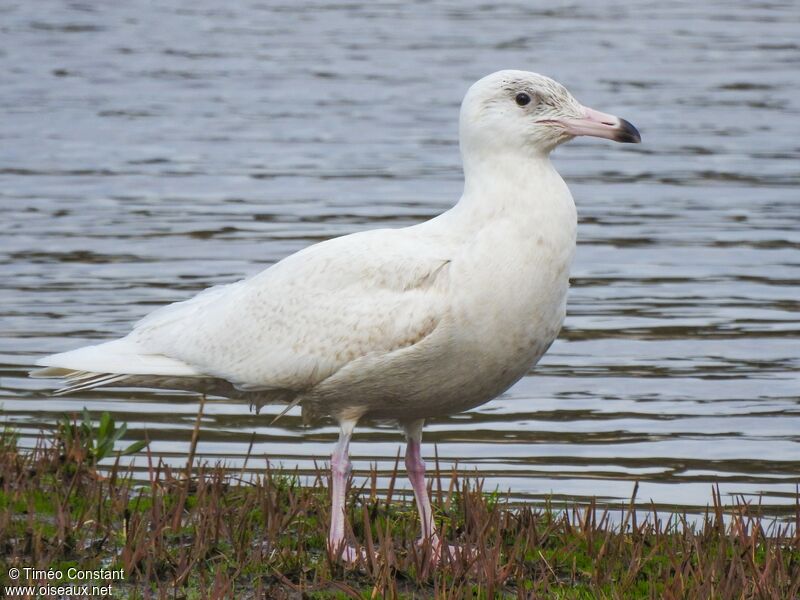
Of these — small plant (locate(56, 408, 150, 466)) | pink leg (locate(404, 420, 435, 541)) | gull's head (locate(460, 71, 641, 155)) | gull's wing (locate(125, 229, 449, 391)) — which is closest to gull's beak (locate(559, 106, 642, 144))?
gull's head (locate(460, 71, 641, 155))

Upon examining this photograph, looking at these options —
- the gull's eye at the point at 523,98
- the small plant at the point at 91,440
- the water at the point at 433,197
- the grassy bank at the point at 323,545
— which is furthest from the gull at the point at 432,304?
the water at the point at 433,197

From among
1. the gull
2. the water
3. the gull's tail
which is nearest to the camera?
the gull

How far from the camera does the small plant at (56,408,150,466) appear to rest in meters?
8.45

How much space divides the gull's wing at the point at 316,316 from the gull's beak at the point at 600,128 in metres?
0.82

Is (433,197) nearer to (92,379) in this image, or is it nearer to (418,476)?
(92,379)

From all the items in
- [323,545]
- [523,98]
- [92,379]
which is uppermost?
[523,98]

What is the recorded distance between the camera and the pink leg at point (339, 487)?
22.9 feet

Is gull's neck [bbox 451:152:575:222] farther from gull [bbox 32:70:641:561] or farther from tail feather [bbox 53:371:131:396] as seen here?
tail feather [bbox 53:371:131:396]

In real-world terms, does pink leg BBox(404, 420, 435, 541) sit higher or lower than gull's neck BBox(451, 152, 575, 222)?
lower

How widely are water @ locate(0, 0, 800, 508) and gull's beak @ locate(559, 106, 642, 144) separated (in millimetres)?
2534

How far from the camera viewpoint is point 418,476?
7.62m

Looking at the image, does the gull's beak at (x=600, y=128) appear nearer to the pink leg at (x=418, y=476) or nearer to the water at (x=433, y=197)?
the pink leg at (x=418, y=476)

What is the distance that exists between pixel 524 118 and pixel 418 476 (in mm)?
1667

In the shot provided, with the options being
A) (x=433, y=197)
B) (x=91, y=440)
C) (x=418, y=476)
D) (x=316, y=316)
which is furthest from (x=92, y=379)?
(x=433, y=197)
